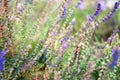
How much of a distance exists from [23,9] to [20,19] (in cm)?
16

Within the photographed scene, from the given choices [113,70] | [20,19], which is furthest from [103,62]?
[20,19]

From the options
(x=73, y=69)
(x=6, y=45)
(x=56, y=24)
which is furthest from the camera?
(x=56, y=24)

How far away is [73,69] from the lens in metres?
2.94

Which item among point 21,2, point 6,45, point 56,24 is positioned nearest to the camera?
point 6,45

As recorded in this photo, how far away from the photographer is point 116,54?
111 inches

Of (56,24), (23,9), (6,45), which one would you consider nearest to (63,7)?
(56,24)

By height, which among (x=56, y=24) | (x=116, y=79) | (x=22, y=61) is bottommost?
(x=116, y=79)

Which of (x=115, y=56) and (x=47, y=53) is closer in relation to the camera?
(x=115, y=56)

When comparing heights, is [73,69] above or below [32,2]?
below

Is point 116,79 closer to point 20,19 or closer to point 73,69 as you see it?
point 73,69

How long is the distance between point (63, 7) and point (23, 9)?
0.37 metres

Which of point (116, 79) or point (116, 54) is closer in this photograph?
point (116, 54)

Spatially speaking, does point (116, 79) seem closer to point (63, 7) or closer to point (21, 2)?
point (63, 7)

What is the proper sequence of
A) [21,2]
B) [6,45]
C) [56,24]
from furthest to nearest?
[21,2], [56,24], [6,45]
